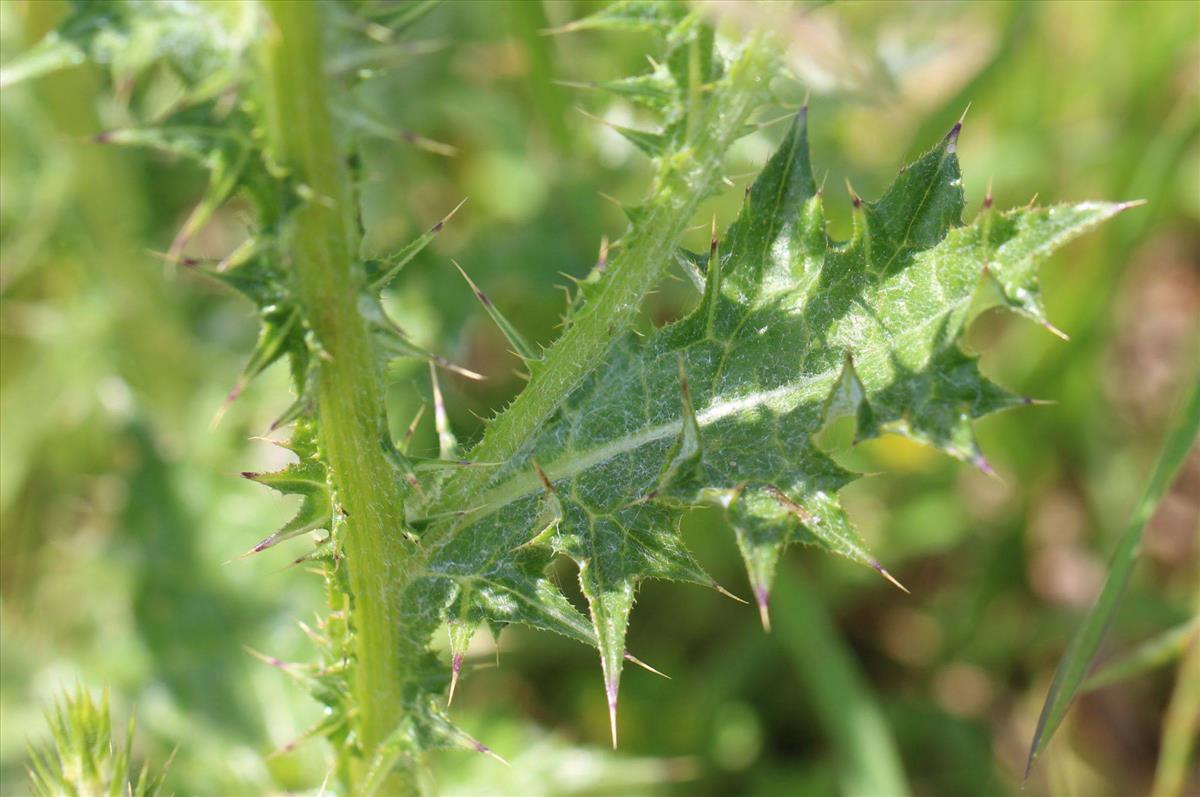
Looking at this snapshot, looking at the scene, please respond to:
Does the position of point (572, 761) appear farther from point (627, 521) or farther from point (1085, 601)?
point (1085, 601)

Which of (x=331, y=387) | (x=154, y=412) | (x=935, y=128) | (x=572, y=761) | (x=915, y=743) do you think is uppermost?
A: (x=331, y=387)

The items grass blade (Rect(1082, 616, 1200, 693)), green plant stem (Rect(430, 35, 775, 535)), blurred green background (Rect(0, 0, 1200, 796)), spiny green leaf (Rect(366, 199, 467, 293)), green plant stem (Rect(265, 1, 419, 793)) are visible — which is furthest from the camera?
blurred green background (Rect(0, 0, 1200, 796))

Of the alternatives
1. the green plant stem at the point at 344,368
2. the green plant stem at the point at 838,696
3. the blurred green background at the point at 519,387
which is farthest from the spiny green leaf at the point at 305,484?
the green plant stem at the point at 838,696

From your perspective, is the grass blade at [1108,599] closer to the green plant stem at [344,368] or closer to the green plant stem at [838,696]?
the green plant stem at [838,696]

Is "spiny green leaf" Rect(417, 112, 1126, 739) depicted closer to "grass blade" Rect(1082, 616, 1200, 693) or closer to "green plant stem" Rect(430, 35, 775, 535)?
"green plant stem" Rect(430, 35, 775, 535)

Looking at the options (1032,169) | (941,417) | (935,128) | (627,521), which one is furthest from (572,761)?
(1032,169)

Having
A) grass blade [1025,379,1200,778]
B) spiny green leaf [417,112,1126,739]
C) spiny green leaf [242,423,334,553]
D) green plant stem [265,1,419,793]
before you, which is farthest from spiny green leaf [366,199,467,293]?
grass blade [1025,379,1200,778]

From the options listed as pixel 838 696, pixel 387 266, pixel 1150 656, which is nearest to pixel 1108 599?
pixel 1150 656
